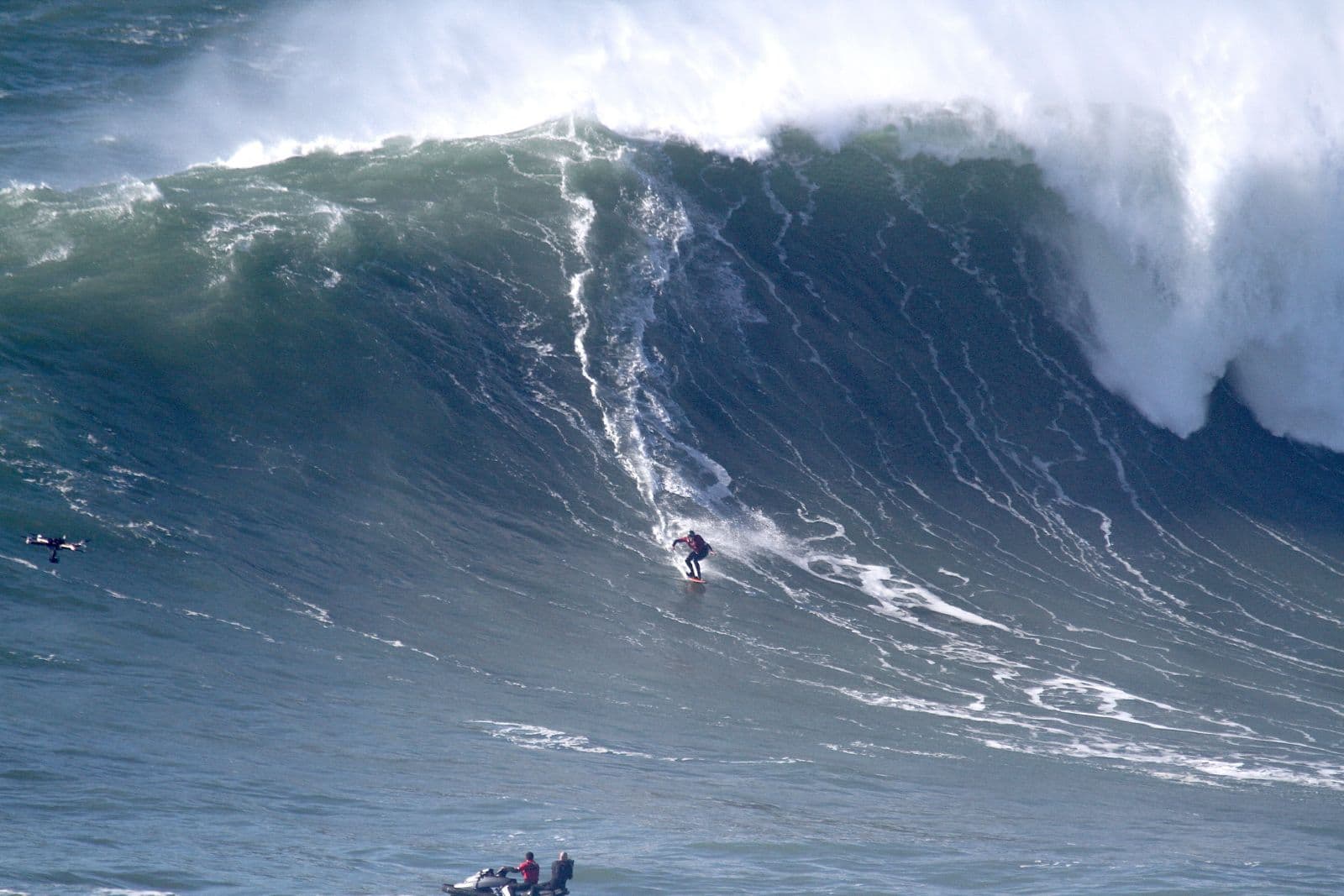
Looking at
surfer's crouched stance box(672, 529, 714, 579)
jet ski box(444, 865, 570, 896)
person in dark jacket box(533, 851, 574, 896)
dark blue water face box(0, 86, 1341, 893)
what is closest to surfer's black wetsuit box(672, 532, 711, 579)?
surfer's crouched stance box(672, 529, 714, 579)

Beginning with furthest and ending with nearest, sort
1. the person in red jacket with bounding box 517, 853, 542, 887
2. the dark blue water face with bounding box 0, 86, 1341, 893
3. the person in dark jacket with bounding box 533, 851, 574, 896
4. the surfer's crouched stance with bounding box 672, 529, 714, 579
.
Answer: the surfer's crouched stance with bounding box 672, 529, 714, 579
the dark blue water face with bounding box 0, 86, 1341, 893
the person in dark jacket with bounding box 533, 851, 574, 896
the person in red jacket with bounding box 517, 853, 542, 887

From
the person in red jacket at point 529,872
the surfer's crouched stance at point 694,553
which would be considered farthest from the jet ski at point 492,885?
the surfer's crouched stance at point 694,553

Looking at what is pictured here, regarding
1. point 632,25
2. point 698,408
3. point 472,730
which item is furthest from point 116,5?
point 472,730

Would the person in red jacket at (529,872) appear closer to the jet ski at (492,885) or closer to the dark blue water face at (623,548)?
the jet ski at (492,885)

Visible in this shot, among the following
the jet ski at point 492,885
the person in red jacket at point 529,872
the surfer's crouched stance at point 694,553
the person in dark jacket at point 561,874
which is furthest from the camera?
the surfer's crouched stance at point 694,553

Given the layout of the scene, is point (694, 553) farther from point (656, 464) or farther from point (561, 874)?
point (561, 874)

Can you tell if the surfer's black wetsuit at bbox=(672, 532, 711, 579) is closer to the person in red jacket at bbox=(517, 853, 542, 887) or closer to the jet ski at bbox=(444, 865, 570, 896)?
the person in red jacket at bbox=(517, 853, 542, 887)

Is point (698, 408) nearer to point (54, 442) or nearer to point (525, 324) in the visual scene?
point (525, 324)

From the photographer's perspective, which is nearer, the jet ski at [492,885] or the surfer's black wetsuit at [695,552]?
the jet ski at [492,885]
